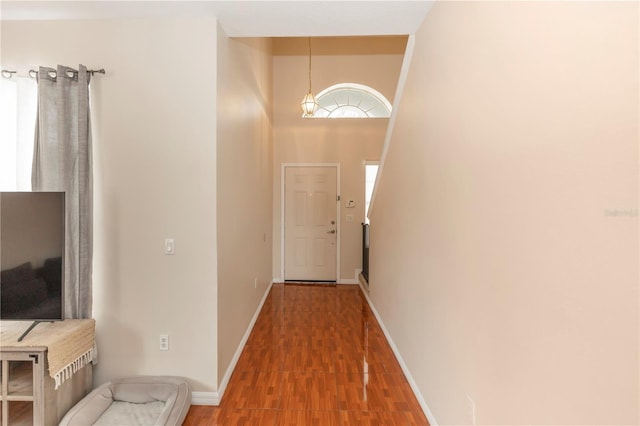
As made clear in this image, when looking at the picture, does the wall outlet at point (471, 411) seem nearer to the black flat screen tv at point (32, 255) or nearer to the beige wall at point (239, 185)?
the beige wall at point (239, 185)

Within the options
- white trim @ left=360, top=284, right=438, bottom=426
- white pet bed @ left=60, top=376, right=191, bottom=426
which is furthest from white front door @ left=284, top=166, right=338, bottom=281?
white pet bed @ left=60, top=376, right=191, bottom=426

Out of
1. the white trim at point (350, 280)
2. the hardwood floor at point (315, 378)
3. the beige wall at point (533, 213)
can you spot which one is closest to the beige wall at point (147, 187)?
the hardwood floor at point (315, 378)

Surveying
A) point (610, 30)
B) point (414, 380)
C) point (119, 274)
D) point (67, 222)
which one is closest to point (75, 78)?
point (67, 222)

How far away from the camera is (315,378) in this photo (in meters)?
2.52

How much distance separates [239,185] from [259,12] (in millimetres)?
1353

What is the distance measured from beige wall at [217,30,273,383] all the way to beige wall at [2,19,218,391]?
0.14 metres

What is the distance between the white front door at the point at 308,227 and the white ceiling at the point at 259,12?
131 inches

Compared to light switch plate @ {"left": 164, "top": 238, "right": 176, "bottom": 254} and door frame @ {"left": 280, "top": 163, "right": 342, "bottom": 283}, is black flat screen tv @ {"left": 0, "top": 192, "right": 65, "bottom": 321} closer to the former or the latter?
light switch plate @ {"left": 164, "top": 238, "right": 176, "bottom": 254}

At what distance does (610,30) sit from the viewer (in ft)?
2.59

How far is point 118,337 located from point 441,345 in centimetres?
211

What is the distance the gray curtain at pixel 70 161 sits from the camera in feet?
6.90

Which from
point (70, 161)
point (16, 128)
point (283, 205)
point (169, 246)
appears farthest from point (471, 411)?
point (283, 205)

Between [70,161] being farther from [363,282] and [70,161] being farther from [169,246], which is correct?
[363,282]

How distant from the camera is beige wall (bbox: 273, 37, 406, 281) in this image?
18.0 ft
